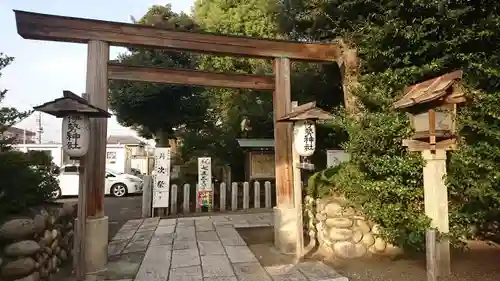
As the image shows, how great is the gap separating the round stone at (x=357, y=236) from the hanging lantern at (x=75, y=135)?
4345 millimetres

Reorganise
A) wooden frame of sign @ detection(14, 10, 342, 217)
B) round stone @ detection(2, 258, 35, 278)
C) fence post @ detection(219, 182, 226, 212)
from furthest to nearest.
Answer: fence post @ detection(219, 182, 226, 212)
wooden frame of sign @ detection(14, 10, 342, 217)
round stone @ detection(2, 258, 35, 278)

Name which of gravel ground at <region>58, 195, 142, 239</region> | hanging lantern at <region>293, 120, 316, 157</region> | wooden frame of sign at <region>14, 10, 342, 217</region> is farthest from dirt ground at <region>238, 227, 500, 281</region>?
gravel ground at <region>58, 195, 142, 239</region>

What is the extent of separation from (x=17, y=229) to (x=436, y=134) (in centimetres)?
493

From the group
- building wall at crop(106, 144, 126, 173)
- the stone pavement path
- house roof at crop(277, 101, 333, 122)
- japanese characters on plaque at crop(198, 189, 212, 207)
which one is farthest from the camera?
building wall at crop(106, 144, 126, 173)

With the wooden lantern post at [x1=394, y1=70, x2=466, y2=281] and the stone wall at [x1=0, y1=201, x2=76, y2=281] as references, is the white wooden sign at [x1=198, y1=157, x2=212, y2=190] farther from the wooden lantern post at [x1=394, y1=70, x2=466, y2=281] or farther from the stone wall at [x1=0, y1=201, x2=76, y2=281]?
the wooden lantern post at [x1=394, y1=70, x2=466, y2=281]

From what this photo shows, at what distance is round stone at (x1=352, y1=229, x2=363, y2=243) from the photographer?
227 inches

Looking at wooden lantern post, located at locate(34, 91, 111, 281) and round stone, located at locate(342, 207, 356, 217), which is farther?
round stone, located at locate(342, 207, 356, 217)

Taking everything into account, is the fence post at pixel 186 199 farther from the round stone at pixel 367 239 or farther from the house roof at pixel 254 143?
the round stone at pixel 367 239

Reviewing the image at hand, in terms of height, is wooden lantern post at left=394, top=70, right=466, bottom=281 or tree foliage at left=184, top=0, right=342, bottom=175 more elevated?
tree foliage at left=184, top=0, right=342, bottom=175

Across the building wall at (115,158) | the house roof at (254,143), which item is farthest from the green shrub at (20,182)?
the building wall at (115,158)

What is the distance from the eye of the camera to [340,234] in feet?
18.8

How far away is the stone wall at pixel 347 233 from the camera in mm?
5711

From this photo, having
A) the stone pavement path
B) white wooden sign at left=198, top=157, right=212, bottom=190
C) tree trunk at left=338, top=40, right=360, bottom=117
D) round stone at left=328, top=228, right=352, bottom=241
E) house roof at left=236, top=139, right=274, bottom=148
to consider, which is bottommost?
the stone pavement path

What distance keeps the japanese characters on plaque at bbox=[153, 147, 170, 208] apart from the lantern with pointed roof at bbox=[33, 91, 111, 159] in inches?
224
